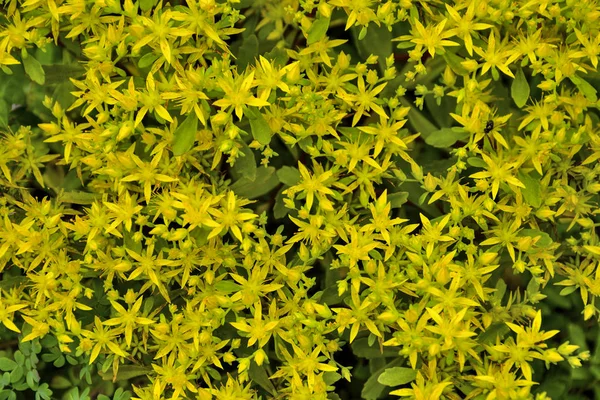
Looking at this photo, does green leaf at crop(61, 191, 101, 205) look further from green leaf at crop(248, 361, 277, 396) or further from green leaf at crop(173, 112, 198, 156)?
green leaf at crop(248, 361, 277, 396)

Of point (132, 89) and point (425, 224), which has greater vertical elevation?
point (132, 89)

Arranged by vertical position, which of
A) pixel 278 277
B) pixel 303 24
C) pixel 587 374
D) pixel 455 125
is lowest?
pixel 587 374

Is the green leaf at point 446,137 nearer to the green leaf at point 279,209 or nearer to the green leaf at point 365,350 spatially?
the green leaf at point 279,209

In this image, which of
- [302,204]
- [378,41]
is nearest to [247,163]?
[302,204]

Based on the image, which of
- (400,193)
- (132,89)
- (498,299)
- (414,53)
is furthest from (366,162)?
(132,89)

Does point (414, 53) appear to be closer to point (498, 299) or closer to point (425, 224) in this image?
point (425, 224)

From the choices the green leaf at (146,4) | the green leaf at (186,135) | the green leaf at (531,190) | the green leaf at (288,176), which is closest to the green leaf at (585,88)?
the green leaf at (531,190)

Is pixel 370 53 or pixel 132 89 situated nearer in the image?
pixel 132 89

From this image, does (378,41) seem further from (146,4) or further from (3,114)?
(3,114)
